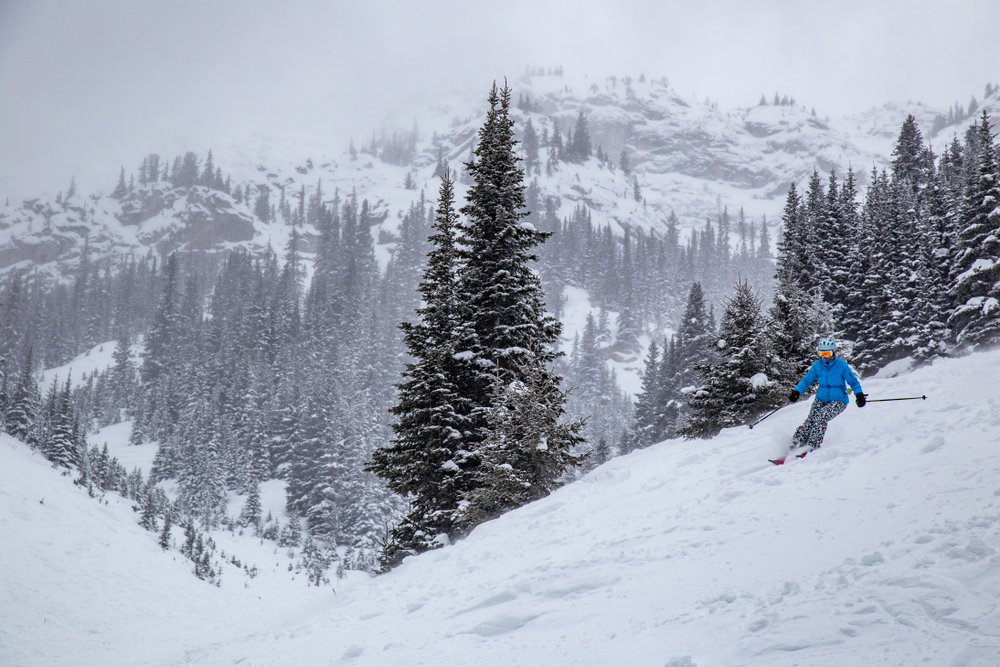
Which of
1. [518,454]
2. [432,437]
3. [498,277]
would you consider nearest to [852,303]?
[498,277]

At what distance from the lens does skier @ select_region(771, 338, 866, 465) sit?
26.6ft

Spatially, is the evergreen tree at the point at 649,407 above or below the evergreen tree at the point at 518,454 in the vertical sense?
below

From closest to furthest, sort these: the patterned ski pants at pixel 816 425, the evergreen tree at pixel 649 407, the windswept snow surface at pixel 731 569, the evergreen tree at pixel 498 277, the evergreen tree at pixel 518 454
Answer: the windswept snow surface at pixel 731 569 < the patterned ski pants at pixel 816 425 < the evergreen tree at pixel 518 454 < the evergreen tree at pixel 498 277 < the evergreen tree at pixel 649 407

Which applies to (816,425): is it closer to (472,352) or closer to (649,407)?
(472,352)

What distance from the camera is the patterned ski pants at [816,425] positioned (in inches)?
318

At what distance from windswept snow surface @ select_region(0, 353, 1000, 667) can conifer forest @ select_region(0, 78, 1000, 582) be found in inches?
121

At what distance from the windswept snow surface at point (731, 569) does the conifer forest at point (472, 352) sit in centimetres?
307

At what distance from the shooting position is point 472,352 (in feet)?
45.9

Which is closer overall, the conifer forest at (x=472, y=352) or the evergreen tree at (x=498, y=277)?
the conifer forest at (x=472, y=352)

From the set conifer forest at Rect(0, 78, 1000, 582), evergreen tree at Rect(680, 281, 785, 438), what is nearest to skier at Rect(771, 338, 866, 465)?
conifer forest at Rect(0, 78, 1000, 582)

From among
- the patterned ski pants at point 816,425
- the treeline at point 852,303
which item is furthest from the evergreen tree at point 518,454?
the patterned ski pants at point 816,425

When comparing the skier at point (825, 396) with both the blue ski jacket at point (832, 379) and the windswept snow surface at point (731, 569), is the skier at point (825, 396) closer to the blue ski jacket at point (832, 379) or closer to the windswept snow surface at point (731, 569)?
the blue ski jacket at point (832, 379)

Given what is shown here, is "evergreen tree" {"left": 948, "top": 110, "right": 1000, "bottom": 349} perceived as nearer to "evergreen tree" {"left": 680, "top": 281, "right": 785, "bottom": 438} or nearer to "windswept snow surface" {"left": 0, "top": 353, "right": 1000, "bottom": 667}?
"evergreen tree" {"left": 680, "top": 281, "right": 785, "bottom": 438}

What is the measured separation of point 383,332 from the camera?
94.4 m
